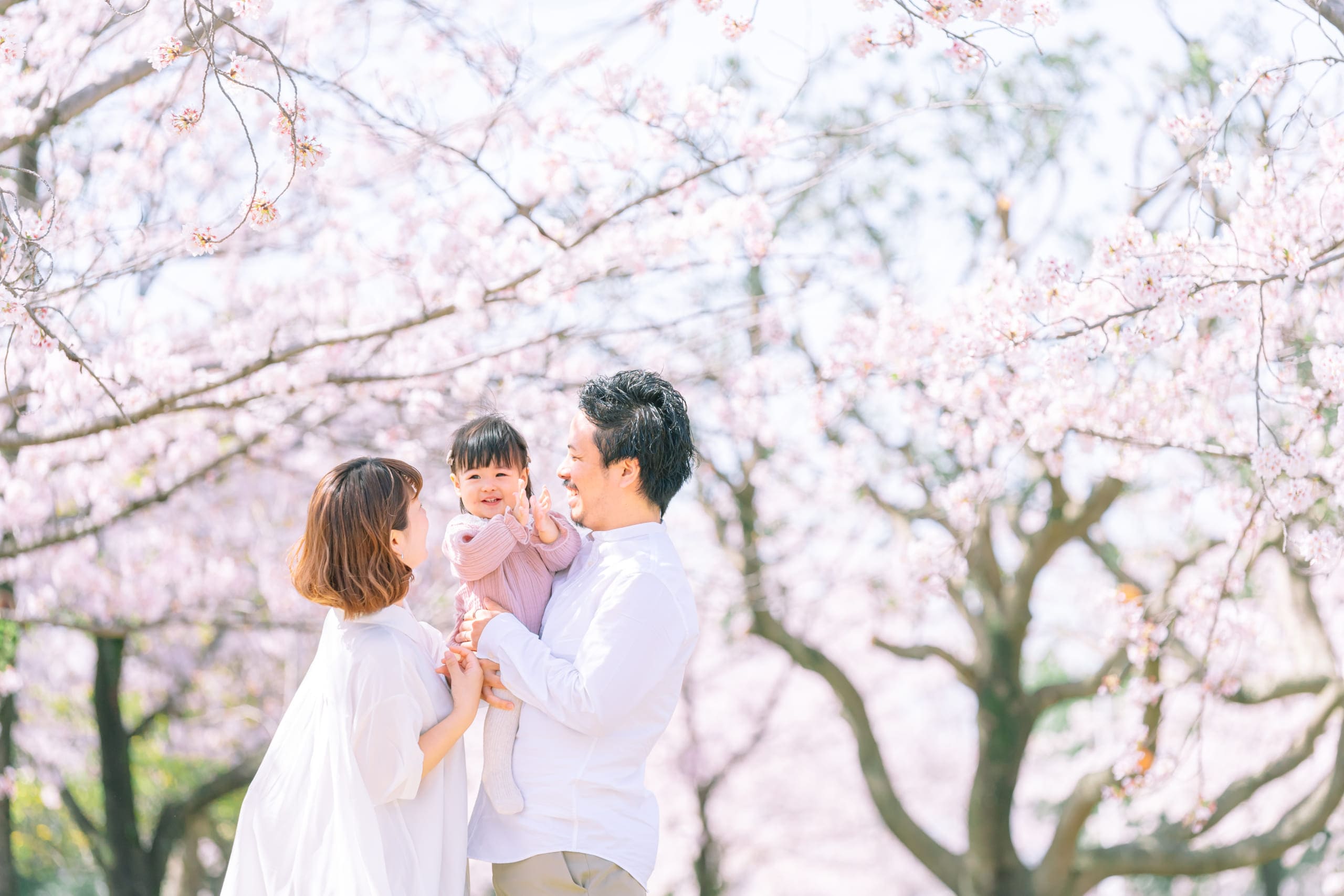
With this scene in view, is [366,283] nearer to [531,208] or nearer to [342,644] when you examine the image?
[531,208]

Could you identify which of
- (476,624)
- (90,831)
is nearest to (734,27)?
(476,624)

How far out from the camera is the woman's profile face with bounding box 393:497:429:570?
2.45 m

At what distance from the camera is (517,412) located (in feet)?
19.0

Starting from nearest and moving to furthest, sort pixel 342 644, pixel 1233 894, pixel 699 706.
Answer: pixel 342 644 → pixel 699 706 → pixel 1233 894

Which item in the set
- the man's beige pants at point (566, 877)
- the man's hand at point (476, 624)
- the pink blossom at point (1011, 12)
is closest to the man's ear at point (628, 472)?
the man's hand at point (476, 624)

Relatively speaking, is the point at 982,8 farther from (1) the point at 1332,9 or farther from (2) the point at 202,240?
(2) the point at 202,240

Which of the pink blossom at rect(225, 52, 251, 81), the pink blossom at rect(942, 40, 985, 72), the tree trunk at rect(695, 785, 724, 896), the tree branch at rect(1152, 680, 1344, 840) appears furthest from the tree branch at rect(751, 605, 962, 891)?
the pink blossom at rect(225, 52, 251, 81)

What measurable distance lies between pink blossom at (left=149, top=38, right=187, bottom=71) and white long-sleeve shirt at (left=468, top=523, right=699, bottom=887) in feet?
5.21

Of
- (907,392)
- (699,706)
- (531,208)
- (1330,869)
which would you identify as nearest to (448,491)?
(907,392)

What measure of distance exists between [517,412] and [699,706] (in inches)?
334

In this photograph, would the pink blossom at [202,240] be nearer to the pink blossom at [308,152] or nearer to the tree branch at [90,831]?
the pink blossom at [308,152]

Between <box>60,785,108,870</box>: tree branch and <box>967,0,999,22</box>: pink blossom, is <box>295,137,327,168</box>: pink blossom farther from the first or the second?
<box>60,785,108,870</box>: tree branch

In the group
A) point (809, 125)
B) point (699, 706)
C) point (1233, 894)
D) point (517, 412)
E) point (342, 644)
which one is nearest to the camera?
point (342, 644)

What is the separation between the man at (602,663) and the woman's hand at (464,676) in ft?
0.09
